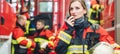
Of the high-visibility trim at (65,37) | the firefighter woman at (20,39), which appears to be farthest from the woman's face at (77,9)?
the firefighter woman at (20,39)

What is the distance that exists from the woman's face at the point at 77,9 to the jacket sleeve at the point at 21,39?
330 mm

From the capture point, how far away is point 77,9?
1.72m

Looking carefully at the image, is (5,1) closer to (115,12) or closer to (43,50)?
(43,50)

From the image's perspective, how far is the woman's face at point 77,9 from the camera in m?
1.71

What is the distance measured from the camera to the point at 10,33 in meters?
1.87

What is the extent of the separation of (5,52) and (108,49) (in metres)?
0.67

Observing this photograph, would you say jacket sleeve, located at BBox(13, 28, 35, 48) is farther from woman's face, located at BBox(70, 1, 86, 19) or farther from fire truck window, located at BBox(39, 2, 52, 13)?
woman's face, located at BBox(70, 1, 86, 19)

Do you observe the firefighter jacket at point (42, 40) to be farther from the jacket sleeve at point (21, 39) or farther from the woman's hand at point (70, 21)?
the woman's hand at point (70, 21)

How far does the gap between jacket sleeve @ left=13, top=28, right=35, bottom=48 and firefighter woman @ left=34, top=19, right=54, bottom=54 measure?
38 millimetres

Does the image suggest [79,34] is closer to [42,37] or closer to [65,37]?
[65,37]

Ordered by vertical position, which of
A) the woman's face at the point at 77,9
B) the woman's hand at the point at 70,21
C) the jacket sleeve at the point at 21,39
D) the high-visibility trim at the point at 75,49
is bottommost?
the high-visibility trim at the point at 75,49

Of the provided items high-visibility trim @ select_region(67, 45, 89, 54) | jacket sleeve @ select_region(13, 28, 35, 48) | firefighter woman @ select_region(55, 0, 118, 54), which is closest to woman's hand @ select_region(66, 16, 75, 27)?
firefighter woman @ select_region(55, 0, 118, 54)

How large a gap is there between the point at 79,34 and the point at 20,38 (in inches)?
15.4

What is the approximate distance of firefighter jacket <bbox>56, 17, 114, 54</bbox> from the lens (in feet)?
5.51
